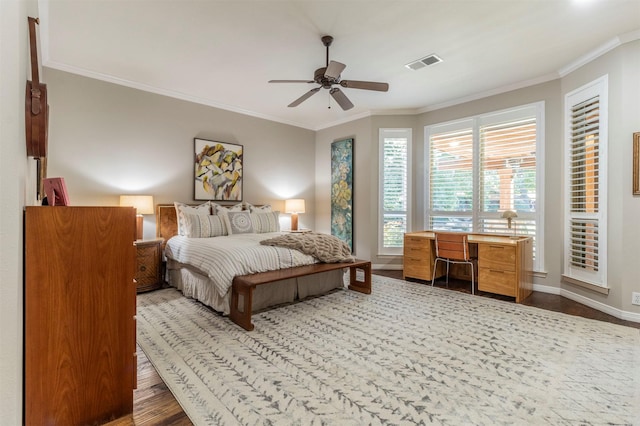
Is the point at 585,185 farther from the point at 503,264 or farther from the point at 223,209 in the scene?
the point at 223,209

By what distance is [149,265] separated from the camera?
382 cm

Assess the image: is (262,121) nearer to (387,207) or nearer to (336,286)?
(387,207)

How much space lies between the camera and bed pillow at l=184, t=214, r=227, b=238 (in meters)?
3.96

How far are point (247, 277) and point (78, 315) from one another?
150 centimetres

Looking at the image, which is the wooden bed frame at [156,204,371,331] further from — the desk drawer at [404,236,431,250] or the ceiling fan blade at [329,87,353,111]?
the ceiling fan blade at [329,87,353,111]

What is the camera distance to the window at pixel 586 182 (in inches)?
127

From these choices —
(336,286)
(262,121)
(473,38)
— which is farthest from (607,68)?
(262,121)

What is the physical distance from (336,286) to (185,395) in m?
2.45

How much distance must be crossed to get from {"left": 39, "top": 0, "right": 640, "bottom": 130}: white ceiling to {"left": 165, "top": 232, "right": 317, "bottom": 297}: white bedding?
2.14 meters

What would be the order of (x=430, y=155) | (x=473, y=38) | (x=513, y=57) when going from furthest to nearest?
(x=430, y=155) < (x=513, y=57) < (x=473, y=38)

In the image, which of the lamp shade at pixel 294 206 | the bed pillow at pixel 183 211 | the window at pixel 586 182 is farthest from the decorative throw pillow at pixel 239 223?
the window at pixel 586 182

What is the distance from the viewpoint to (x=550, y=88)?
387cm

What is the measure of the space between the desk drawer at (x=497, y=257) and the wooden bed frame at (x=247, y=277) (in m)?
1.48

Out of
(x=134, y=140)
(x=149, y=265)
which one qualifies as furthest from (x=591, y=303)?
(x=134, y=140)
